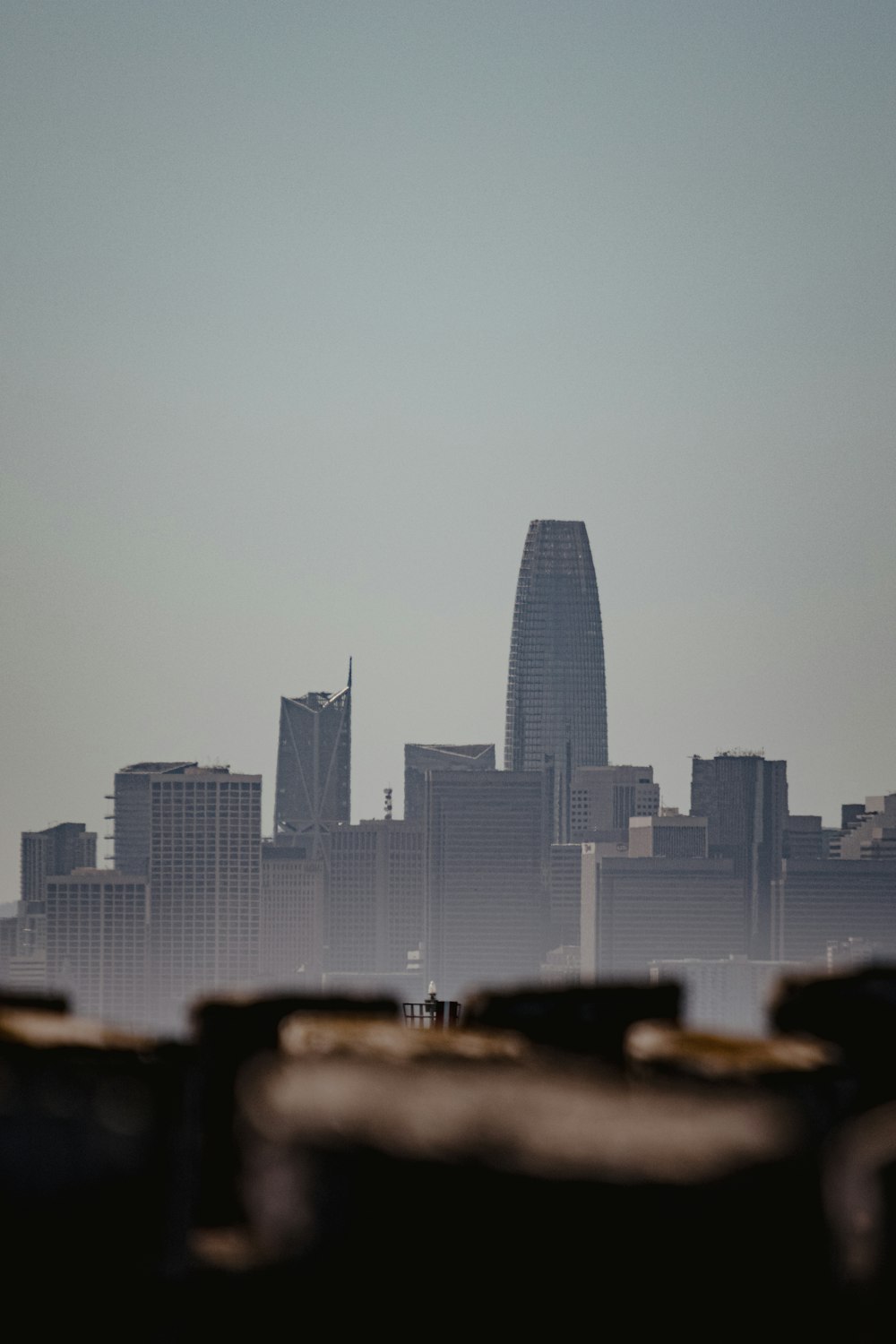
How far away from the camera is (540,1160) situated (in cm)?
307

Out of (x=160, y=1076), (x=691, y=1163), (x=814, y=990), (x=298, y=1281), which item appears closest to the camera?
(x=691, y=1163)

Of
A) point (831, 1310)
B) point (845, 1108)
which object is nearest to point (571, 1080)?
point (831, 1310)

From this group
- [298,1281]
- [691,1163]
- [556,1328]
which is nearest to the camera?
[691,1163]

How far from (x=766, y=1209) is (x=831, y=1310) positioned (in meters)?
0.23

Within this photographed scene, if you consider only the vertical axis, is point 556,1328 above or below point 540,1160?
below

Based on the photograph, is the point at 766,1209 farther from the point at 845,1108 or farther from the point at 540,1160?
the point at 845,1108

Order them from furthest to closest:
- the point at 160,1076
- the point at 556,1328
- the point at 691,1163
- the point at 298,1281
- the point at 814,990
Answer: the point at 814,990, the point at 160,1076, the point at 298,1281, the point at 556,1328, the point at 691,1163

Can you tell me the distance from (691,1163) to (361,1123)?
0.56 m

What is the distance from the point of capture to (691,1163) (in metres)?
3.00

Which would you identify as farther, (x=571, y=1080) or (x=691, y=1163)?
(x=571, y=1080)

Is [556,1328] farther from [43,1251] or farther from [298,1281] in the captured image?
[43,1251]

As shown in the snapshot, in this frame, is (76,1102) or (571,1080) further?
(76,1102)

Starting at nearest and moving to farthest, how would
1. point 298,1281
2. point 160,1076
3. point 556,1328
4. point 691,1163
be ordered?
point 691,1163, point 556,1328, point 298,1281, point 160,1076

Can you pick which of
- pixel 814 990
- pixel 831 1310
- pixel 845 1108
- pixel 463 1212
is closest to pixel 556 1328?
pixel 463 1212
